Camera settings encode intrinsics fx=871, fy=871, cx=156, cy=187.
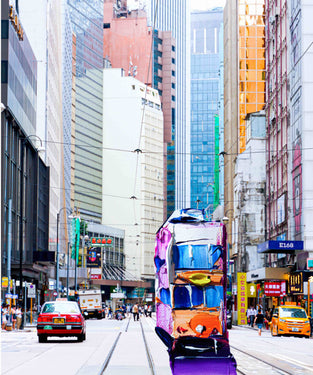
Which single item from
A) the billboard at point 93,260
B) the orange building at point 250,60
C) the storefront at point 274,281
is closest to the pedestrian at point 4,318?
the storefront at point 274,281

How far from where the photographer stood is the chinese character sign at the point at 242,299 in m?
80.0

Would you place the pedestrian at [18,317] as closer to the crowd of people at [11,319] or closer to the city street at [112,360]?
the crowd of people at [11,319]

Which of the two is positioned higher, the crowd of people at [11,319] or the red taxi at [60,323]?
the red taxi at [60,323]

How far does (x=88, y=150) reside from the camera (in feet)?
646

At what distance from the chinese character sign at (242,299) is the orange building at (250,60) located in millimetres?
34972

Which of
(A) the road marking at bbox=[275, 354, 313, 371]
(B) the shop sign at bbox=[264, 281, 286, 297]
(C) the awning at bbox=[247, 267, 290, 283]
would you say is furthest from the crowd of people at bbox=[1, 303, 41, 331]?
(A) the road marking at bbox=[275, 354, 313, 371]

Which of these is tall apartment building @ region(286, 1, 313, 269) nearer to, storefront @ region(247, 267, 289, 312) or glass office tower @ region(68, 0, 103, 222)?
storefront @ region(247, 267, 289, 312)

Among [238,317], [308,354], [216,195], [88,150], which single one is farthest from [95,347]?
[88,150]

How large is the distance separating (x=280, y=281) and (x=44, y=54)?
46536mm

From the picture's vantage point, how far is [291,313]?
151 feet

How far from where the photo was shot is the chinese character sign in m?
80.0

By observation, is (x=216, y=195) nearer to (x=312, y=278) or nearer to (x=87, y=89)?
(x=87, y=89)

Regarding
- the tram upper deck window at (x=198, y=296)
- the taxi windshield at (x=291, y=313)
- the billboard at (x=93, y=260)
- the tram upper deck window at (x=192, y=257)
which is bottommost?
the taxi windshield at (x=291, y=313)

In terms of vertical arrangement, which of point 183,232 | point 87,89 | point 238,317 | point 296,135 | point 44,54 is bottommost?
point 238,317
